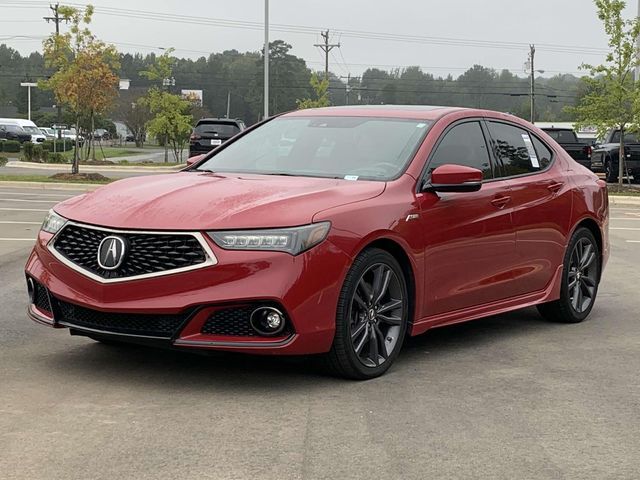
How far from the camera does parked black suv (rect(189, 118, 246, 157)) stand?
30.5 meters

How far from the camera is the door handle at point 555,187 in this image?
7449mm

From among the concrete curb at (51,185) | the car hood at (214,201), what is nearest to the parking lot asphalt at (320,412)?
the car hood at (214,201)

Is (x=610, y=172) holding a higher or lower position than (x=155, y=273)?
higher

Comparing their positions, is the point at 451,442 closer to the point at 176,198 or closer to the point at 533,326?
the point at 176,198

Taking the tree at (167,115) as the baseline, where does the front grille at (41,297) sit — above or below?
below

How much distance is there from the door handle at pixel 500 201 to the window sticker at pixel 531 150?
29.9 inches

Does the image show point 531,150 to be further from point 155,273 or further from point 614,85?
point 614,85

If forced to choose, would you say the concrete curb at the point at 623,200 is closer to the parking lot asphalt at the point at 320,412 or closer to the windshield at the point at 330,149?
the parking lot asphalt at the point at 320,412

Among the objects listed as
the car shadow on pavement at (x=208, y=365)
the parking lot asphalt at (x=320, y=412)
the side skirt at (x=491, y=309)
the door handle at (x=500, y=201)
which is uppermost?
the door handle at (x=500, y=201)

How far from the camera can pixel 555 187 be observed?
7.51 metres

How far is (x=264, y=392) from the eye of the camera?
531cm

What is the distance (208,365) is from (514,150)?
2903 mm

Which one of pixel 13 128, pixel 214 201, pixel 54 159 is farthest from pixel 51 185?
pixel 13 128

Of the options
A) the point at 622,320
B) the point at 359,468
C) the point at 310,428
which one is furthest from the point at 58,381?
the point at 622,320
